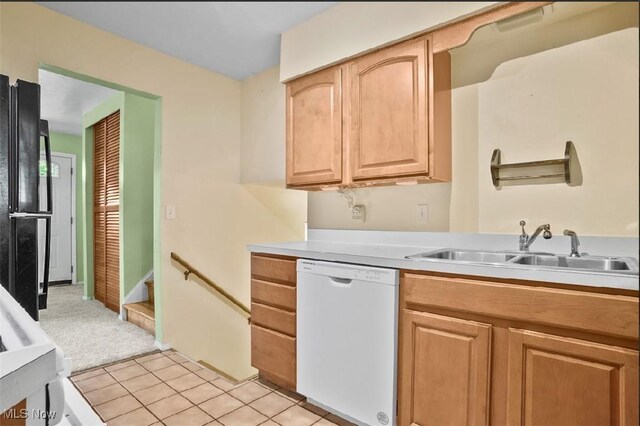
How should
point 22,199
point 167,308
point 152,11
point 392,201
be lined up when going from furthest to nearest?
1. point 167,308
2. point 392,201
3. point 22,199
4. point 152,11

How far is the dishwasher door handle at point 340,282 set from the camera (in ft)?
4.50

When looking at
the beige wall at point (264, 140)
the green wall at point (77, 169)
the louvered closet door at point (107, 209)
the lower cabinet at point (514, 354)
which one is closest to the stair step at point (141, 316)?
the louvered closet door at point (107, 209)

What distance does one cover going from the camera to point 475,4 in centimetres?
39

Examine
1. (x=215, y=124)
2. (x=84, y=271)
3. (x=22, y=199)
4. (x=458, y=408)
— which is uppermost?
(x=215, y=124)

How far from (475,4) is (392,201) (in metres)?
1.49

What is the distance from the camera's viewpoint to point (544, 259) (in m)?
1.25

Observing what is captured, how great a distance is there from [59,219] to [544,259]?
1.69 metres

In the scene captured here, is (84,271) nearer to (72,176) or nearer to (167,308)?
(72,176)

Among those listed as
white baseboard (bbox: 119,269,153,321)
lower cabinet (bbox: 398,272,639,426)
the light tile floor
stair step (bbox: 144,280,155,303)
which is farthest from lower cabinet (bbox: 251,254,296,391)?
stair step (bbox: 144,280,155,303)

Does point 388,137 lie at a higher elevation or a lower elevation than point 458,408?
higher

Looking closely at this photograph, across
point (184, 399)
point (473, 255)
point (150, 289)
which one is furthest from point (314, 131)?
point (150, 289)

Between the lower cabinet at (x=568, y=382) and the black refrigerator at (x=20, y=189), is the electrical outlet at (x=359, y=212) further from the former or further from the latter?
the black refrigerator at (x=20, y=189)

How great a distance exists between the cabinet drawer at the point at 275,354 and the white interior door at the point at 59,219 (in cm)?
91

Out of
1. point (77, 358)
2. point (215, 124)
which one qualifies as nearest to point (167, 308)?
point (77, 358)
